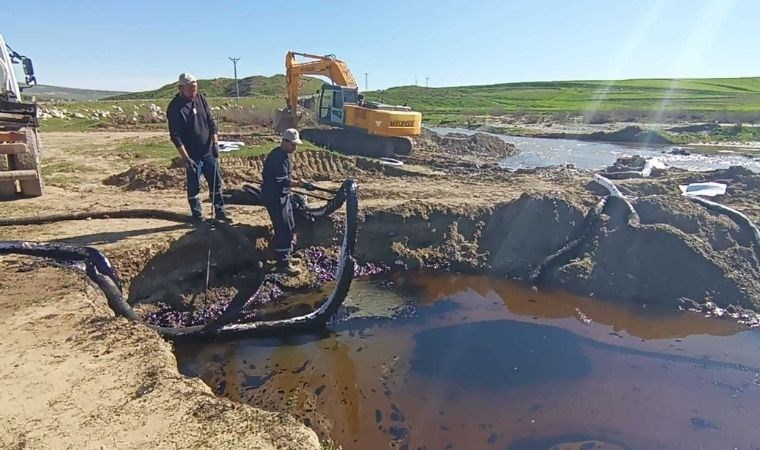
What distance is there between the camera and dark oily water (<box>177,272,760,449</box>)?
4.70m

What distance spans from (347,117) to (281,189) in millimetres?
10618

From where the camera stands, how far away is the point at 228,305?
22.5 feet

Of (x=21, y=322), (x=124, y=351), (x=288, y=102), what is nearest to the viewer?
(x=124, y=351)

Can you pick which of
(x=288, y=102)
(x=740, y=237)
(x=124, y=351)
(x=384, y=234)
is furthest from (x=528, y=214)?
(x=288, y=102)

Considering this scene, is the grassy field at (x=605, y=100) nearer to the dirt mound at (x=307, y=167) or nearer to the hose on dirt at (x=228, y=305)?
the dirt mound at (x=307, y=167)

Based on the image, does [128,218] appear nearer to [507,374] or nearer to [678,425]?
[507,374]

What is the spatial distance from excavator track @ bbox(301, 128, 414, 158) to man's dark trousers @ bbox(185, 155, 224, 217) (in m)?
9.39

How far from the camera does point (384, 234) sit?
28.4ft

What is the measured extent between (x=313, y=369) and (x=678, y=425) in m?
3.44

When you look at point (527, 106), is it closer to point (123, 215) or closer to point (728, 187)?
point (728, 187)

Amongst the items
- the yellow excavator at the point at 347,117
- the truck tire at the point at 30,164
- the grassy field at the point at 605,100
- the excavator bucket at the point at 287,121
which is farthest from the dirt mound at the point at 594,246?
the grassy field at the point at 605,100

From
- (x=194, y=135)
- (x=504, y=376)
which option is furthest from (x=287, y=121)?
(x=504, y=376)

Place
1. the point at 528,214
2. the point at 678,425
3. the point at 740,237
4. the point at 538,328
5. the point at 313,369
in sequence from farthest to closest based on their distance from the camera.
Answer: the point at 528,214, the point at 740,237, the point at 538,328, the point at 313,369, the point at 678,425

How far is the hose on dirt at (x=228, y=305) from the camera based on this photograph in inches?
212
